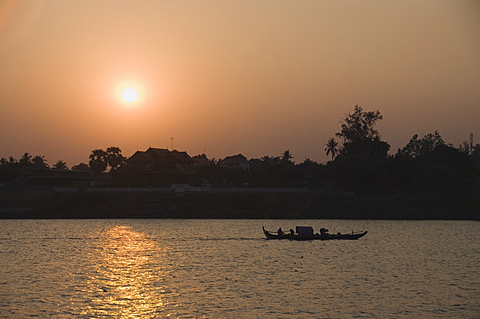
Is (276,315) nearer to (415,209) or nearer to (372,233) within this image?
(372,233)

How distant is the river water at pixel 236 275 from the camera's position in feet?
121

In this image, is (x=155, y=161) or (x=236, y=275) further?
(x=155, y=161)

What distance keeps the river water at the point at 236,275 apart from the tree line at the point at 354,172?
36578 millimetres

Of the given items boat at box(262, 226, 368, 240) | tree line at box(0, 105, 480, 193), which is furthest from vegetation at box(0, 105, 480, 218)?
boat at box(262, 226, 368, 240)

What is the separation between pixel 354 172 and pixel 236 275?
260 feet

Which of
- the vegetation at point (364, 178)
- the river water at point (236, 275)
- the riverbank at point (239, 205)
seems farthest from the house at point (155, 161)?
the river water at point (236, 275)

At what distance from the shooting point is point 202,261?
193ft

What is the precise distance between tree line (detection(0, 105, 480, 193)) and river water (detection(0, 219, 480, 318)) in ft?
120

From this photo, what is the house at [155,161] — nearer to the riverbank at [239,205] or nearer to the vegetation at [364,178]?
the vegetation at [364,178]

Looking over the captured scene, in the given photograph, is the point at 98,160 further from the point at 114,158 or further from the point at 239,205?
the point at 239,205

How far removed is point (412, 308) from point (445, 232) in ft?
→ 181

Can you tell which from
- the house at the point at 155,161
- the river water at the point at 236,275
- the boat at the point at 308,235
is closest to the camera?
the river water at the point at 236,275

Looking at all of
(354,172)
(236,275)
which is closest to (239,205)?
(354,172)

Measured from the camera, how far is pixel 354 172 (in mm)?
125125
